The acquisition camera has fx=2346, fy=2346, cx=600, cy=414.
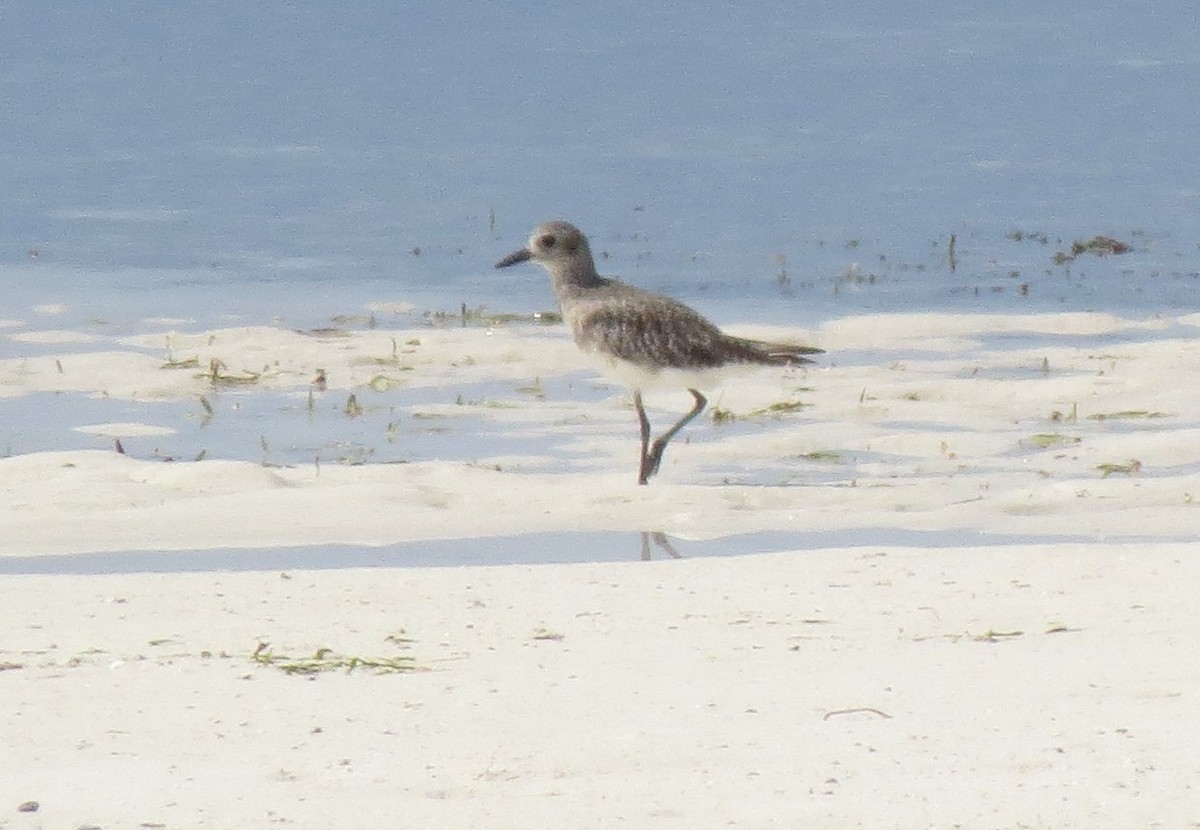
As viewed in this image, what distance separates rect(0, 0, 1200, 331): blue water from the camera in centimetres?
1672

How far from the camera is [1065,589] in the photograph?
25.2 ft

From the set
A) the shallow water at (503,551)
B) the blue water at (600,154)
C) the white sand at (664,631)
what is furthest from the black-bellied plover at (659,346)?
the blue water at (600,154)

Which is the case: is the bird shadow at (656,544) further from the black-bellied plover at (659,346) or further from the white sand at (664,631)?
the black-bellied plover at (659,346)

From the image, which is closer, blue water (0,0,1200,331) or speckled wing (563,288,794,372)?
speckled wing (563,288,794,372)

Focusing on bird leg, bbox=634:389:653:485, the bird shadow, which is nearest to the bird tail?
bird leg, bbox=634:389:653:485

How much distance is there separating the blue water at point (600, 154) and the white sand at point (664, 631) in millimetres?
4062

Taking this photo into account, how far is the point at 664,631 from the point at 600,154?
16.0 meters

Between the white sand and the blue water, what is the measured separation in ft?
13.3

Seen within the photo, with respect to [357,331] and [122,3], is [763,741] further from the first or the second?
[122,3]

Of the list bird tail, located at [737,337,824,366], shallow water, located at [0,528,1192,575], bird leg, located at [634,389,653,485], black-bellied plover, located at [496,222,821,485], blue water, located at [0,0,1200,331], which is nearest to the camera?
shallow water, located at [0,528,1192,575]

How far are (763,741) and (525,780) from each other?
645mm

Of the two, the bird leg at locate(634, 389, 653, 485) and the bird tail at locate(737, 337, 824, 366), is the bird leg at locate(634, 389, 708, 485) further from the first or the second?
the bird tail at locate(737, 337, 824, 366)

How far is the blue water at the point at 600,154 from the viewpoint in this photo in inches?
658

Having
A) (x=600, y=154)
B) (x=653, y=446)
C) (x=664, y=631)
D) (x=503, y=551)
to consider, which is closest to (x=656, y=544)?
(x=503, y=551)
